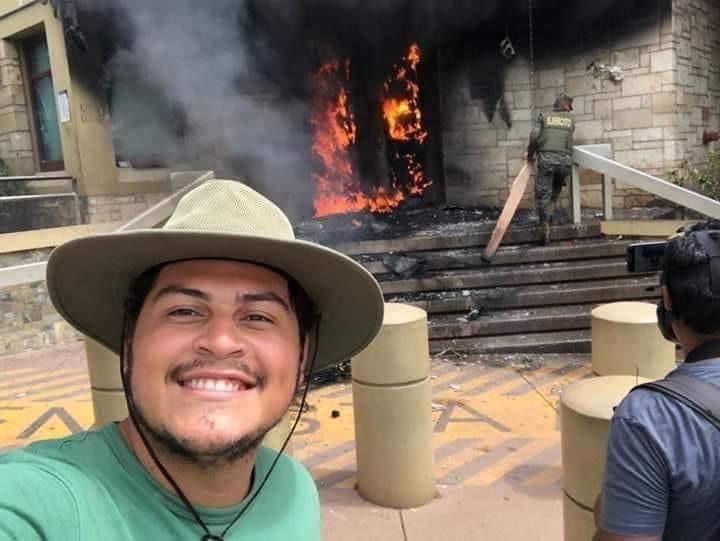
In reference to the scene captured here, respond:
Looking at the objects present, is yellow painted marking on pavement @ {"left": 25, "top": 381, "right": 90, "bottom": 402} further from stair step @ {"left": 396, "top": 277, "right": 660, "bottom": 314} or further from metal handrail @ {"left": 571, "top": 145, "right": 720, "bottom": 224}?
metal handrail @ {"left": 571, "top": 145, "right": 720, "bottom": 224}

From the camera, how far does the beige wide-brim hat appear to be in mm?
1167

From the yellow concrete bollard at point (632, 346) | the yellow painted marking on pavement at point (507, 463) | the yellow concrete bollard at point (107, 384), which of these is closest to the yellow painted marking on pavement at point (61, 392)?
the yellow concrete bollard at point (107, 384)

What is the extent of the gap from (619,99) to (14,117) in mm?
10385

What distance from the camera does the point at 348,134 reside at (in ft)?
40.2

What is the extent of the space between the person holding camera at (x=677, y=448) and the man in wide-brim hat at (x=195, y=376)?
0.76 meters

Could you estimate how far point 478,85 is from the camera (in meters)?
11.2

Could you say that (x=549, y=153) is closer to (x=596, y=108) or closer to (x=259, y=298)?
(x=596, y=108)

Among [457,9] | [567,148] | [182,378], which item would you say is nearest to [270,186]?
[457,9]

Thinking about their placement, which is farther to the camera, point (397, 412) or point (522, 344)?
point (522, 344)

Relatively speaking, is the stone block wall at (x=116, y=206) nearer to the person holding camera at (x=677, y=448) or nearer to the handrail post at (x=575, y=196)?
the handrail post at (x=575, y=196)

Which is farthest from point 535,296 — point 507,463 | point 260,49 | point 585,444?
point 260,49

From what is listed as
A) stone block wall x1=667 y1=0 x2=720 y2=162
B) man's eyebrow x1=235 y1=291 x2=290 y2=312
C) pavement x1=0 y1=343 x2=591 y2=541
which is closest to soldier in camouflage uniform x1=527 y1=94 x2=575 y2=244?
pavement x1=0 y1=343 x2=591 y2=541

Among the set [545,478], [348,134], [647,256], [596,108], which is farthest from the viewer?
[348,134]

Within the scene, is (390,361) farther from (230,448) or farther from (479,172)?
(479,172)
